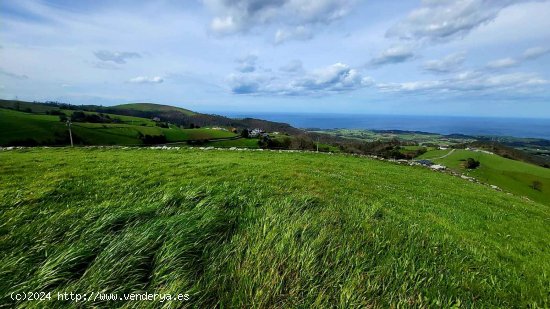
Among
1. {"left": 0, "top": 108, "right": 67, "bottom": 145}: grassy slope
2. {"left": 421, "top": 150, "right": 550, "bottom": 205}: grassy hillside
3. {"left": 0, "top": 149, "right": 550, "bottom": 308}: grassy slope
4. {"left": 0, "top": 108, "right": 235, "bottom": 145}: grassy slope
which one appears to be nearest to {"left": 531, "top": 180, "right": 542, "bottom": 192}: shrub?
{"left": 421, "top": 150, "right": 550, "bottom": 205}: grassy hillside

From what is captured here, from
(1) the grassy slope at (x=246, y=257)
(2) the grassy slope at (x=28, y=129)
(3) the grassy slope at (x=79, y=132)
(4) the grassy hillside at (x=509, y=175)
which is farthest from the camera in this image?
(3) the grassy slope at (x=79, y=132)

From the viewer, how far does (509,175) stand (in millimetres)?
81188

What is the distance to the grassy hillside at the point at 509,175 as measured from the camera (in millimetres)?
65000

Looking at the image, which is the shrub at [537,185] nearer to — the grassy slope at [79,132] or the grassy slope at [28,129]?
the grassy slope at [79,132]

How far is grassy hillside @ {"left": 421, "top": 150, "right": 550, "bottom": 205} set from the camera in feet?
213

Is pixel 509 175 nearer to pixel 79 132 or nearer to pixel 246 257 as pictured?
pixel 246 257

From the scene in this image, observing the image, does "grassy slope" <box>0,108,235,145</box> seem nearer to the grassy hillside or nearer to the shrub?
the grassy hillside

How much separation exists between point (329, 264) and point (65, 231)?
4825 millimetres

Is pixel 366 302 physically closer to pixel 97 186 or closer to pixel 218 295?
pixel 218 295

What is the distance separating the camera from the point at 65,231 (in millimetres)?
4914

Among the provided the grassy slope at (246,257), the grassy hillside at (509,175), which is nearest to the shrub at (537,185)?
the grassy hillside at (509,175)

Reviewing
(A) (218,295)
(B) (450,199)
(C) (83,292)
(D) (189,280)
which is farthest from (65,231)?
(B) (450,199)

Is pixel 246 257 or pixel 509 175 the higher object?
pixel 246 257

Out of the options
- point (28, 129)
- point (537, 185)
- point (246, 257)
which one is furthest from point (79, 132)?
point (537, 185)
